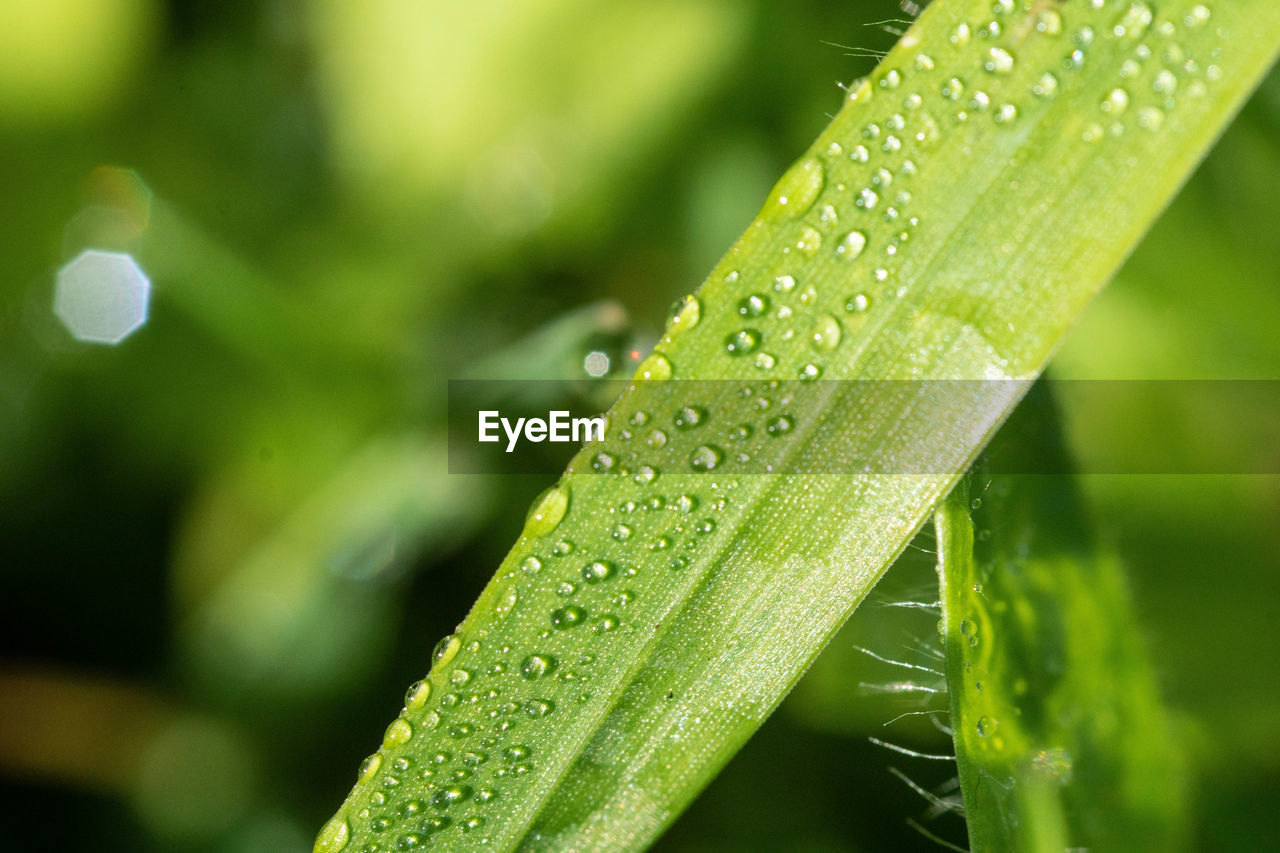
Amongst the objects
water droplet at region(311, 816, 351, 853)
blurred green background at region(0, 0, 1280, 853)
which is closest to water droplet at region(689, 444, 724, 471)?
water droplet at region(311, 816, 351, 853)

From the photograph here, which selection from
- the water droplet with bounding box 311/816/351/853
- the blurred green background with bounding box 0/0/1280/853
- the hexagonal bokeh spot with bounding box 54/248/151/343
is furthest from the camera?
the hexagonal bokeh spot with bounding box 54/248/151/343

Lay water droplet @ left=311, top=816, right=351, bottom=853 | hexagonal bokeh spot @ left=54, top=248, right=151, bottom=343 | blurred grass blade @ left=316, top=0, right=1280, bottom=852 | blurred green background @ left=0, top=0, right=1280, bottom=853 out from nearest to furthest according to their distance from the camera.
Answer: blurred grass blade @ left=316, top=0, right=1280, bottom=852 < water droplet @ left=311, top=816, right=351, bottom=853 < blurred green background @ left=0, top=0, right=1280, bottom=853 < hexagonal bokeh spot @ left=54, top=248, right=151, bottom=343

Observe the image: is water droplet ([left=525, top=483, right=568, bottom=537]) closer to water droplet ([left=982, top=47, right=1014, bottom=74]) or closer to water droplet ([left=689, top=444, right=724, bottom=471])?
water droplet ([left=689, top=444, right=724, bottom=471])

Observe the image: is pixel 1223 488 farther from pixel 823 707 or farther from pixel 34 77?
pixel 34 77

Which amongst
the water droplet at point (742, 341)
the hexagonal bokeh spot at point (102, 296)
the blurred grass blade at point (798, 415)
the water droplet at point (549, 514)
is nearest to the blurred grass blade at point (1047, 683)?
the blurred grass blade at point (798, 415)

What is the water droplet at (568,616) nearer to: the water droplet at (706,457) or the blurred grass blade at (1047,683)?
the water droplet at (706,457)

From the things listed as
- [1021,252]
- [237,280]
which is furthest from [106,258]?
[1021,252]
